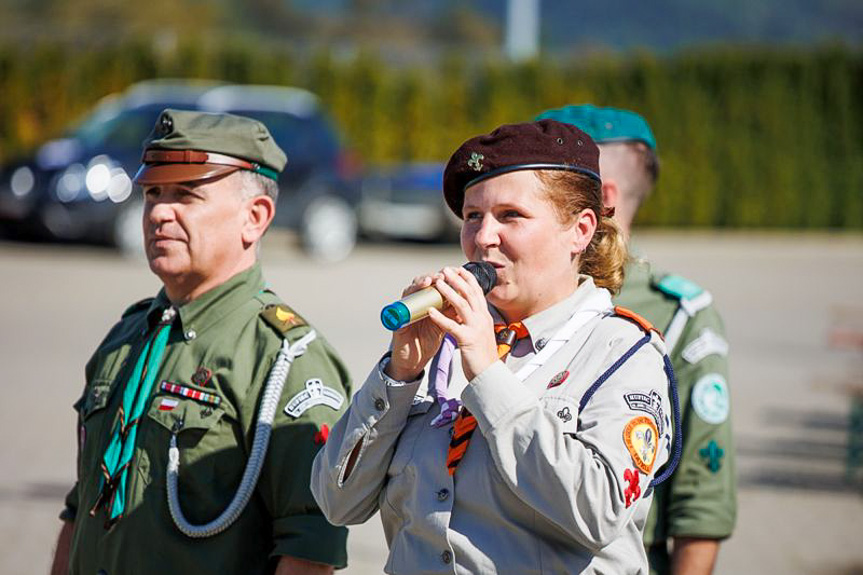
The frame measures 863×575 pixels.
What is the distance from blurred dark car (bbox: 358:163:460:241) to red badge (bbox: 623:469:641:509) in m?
18.0

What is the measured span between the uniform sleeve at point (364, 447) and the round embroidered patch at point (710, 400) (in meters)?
1.18

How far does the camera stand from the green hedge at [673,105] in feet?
82.7

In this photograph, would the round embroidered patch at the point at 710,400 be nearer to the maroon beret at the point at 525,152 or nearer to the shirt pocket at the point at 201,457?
the maroon beret at the point at 525,152

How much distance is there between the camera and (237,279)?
3.21m

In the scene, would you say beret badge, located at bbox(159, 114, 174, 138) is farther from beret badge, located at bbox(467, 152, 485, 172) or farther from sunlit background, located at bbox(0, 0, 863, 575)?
sunlit background, located at bbox(0, 0, 863, 575)

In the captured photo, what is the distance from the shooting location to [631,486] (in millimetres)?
2314

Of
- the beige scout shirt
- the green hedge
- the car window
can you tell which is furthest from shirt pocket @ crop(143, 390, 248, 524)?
the green hedge

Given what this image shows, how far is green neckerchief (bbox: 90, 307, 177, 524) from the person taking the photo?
2973mm

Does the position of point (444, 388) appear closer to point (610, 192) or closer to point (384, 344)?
point (610, 192)

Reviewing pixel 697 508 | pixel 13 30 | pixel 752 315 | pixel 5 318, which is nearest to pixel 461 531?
pixel 697 508

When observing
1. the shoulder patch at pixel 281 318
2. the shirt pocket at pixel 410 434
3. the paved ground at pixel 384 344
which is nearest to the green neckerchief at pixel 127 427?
the shoulder patch at pixel 281 318

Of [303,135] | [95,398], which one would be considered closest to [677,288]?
[95,398]

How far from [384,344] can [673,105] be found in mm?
17461

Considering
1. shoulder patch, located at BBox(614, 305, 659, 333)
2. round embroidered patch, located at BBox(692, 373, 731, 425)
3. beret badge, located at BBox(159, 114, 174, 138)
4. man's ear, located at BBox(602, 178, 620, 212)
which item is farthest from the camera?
man's ear, located at BBox(602, 178, 620, 212)
